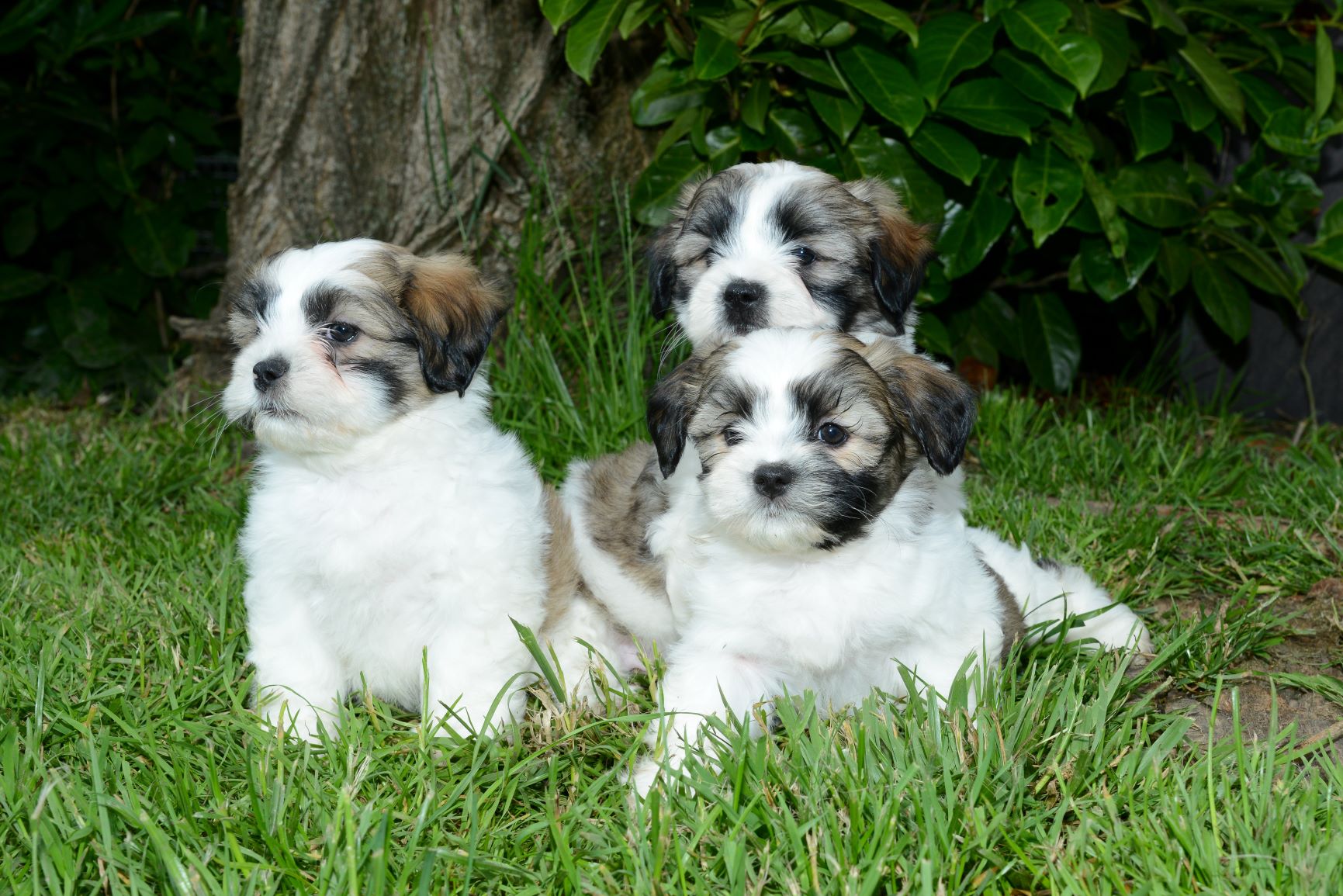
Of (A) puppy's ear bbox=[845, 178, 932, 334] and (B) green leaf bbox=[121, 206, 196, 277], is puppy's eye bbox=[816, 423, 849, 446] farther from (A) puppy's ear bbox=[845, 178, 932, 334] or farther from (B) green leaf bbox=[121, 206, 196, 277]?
(B) green leaf bbox=[121, 206, 196, 277]

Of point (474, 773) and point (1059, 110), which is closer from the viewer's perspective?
point (474, 773)

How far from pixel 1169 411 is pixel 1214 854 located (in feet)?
12.5

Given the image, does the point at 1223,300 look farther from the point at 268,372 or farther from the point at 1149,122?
the point at 268,372

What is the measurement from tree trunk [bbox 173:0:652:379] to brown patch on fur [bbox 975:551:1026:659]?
8.42 ft

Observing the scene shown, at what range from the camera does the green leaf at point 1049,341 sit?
5.46 m

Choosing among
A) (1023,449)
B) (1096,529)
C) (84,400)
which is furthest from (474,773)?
(84,400)

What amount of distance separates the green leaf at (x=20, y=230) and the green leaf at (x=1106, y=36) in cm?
528

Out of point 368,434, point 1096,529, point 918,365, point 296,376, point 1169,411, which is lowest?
point 1169,411

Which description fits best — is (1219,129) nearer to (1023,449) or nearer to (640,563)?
(1023,449)

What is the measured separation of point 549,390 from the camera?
4.75 metres

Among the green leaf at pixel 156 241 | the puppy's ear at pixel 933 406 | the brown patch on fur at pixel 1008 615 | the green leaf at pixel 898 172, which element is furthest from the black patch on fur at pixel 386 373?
the green leaf at pixel 156 241

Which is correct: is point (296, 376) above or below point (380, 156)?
above

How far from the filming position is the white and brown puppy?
2854mm

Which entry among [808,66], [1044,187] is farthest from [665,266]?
[1044,187]
